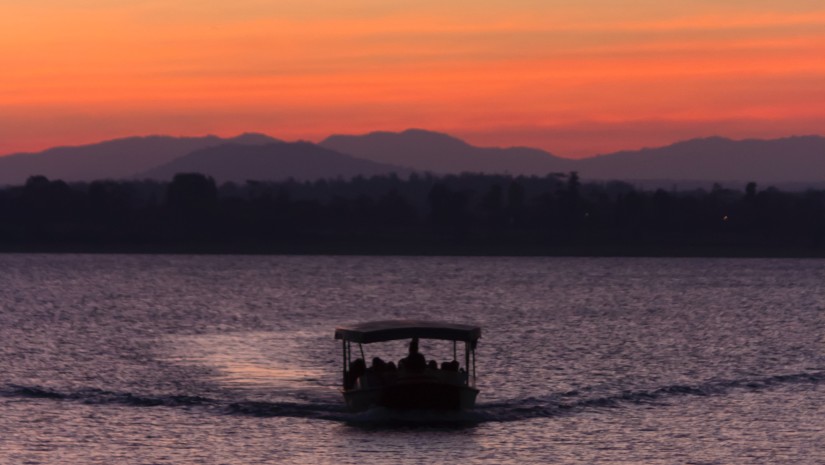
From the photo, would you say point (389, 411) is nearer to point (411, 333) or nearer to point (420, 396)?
point (420, 396)

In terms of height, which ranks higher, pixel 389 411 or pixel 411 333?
pixel 411 333

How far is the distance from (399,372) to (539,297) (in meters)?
125

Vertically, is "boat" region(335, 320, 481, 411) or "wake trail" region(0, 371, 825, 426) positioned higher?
"boat" region(335, 320, 481, 411)

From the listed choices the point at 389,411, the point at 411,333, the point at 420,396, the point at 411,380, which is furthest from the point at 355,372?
the point at 420,396

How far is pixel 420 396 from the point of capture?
→ 55469 millimetres

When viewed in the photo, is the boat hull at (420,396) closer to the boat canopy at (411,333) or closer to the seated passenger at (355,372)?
the seated passenger at (355,372)

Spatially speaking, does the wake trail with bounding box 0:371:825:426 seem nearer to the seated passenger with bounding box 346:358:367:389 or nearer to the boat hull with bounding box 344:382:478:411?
the boat hull with bounding box 344:382:478:411

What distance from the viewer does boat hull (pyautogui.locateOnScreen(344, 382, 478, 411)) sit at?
55.4m

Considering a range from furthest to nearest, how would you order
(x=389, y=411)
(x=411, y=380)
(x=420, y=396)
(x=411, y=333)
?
1. (x=411, y=333)
2. (x=389, y=411)
3. (x=420, y=396)
4. (x=411, y=380)

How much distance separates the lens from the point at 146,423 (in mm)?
58500

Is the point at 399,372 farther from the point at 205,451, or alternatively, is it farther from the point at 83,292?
the point at 83,292

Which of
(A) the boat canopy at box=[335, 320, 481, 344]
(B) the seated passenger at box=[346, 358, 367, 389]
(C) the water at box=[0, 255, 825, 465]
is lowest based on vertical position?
(C) the water at box=[0, 255, 825, 465]

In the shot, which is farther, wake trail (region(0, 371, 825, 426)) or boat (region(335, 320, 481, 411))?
wake trail (region(0, 371, 825, 426))

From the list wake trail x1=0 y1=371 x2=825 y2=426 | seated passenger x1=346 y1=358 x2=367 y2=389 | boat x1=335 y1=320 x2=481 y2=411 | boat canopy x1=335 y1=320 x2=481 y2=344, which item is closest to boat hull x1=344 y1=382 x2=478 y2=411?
boat x1=335 y1=320 x2=481 y2=411
